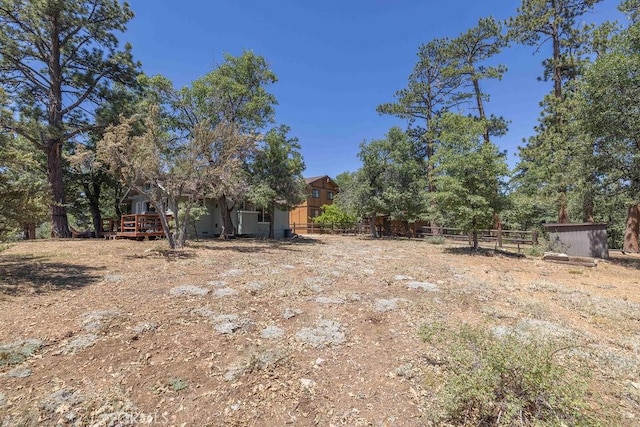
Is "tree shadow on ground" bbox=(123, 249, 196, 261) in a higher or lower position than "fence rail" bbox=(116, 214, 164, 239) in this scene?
lower

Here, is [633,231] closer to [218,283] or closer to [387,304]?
[387,304]

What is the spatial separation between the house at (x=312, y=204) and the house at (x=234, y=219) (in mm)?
9356

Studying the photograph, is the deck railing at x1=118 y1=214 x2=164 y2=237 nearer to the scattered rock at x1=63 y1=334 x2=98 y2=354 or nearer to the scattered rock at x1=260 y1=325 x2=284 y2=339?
the scattered rock at x1=63 y1=334 x2=98 y2=354

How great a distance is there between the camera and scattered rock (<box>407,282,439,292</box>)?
6.10 m

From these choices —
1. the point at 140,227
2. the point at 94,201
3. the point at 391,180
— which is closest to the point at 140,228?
the point at 140,227

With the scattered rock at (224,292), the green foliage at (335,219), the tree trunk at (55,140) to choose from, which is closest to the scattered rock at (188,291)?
the scattered rock at (224,292)

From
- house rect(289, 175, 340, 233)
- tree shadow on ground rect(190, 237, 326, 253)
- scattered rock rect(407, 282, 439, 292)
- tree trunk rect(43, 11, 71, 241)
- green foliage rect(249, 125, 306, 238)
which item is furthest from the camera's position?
house rect(289, 175, 340, 233)

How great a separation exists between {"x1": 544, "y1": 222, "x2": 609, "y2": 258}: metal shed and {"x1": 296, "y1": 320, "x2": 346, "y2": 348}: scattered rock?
476 inches

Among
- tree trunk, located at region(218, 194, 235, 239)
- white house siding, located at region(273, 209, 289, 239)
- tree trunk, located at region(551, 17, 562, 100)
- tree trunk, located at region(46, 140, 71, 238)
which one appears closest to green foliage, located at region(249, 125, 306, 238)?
tree trunk, located at region(218, 194, 235, 239)

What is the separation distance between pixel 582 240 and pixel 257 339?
13662 mm

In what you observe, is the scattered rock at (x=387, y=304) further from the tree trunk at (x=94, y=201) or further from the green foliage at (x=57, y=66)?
the tree trunk at (x=94, y=201)

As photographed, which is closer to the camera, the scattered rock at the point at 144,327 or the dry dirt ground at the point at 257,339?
the dry dirt ground at the point at 257,339

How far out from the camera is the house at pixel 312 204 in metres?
31.6

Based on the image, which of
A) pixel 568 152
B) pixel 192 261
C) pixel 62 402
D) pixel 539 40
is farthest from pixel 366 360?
pixel 539 40
